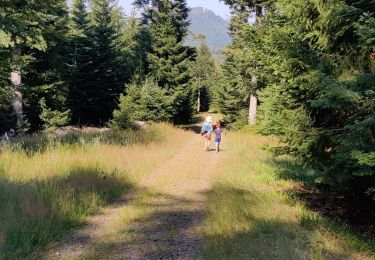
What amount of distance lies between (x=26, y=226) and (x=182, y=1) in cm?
2618

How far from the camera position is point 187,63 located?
28328 mm

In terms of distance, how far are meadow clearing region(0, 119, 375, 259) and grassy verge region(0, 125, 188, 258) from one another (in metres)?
0.02

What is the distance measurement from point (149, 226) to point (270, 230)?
2294mm

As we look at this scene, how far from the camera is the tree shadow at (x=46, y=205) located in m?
6.01

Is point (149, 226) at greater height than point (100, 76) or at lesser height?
lesser

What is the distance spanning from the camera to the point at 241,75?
1115 inches

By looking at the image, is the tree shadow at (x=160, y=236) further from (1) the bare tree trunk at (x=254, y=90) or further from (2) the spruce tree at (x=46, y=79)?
(2) the spruce tree at (x=46, y=79)

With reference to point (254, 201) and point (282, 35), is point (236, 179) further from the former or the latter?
point (282, 35)

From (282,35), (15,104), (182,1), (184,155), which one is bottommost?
(184,155)

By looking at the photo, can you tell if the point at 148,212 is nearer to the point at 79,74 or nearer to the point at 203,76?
the point at 79,74

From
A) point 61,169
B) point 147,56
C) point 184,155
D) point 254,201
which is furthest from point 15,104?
point 254,201

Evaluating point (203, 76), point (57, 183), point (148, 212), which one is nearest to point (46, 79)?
point (57, 183)

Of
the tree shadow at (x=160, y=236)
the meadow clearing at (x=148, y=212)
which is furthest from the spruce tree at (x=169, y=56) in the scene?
the tree shadow at (x=160, y=236)

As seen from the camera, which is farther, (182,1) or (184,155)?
(182,1)
